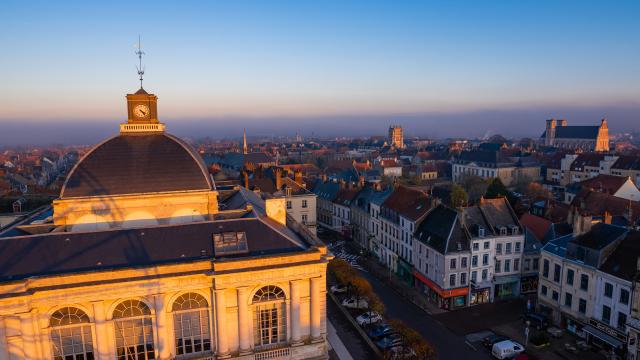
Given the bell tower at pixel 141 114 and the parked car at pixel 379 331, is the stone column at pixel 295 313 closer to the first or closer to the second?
the parked car at pixel 379 331

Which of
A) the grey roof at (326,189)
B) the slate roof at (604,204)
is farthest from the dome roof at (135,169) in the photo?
the slate roof at (604,204)

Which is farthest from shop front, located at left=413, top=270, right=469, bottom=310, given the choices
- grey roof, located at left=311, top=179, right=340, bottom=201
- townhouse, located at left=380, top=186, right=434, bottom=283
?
grey roof, located at left=311, top=179, right=340, bottom=201

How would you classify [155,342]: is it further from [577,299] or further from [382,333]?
[577,299]

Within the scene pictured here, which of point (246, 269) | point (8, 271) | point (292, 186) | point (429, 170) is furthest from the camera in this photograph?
point (429, 170)

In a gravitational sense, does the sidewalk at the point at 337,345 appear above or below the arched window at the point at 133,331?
below

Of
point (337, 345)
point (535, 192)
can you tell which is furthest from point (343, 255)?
point (535, 192)

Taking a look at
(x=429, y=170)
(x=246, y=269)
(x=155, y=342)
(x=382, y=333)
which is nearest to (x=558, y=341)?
(x=382, y=333)
